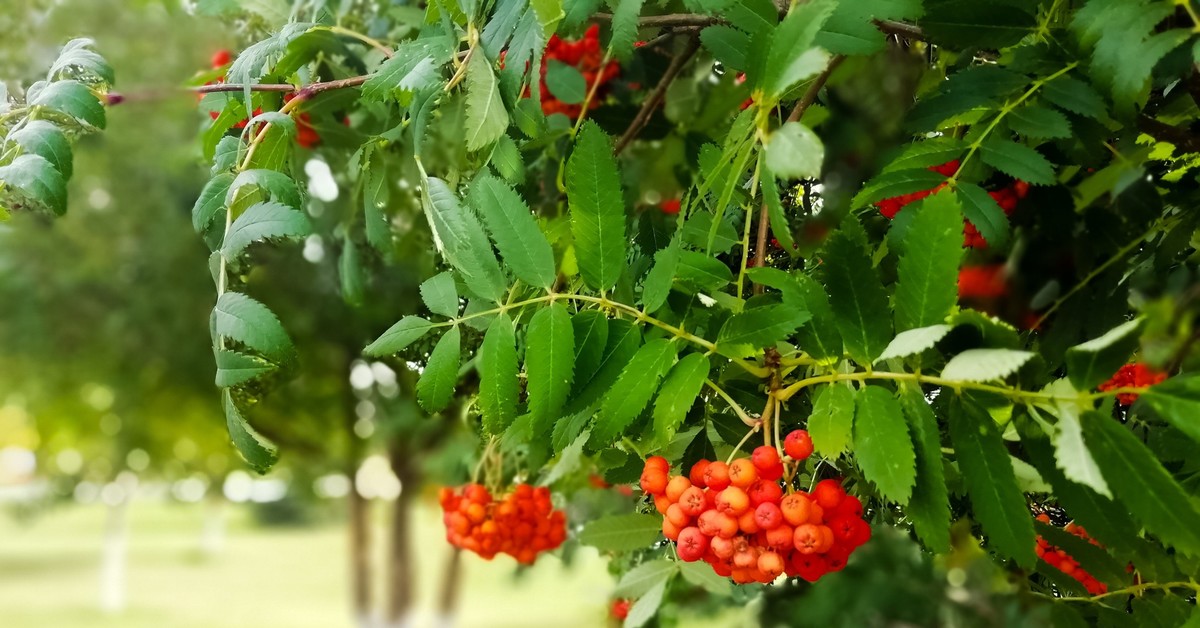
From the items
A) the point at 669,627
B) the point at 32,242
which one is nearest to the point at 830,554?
the point at 669,627

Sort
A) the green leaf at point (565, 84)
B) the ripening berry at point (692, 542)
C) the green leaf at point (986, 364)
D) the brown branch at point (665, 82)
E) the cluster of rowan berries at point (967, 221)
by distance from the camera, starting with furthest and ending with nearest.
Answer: the green leaf at point (565, 84)
the brown branch at point (665, 82)
the cluster of rowan berries at point (967, 221)
the ripening berry at point (692, 542)
the green leaf at point (986, 364)

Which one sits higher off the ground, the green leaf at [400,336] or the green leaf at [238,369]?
the green leaf at [238,369]

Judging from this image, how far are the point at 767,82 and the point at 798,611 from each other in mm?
866

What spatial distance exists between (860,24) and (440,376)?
26 centimetres

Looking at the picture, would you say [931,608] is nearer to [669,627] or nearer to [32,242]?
[669,627]

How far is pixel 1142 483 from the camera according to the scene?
0.30m

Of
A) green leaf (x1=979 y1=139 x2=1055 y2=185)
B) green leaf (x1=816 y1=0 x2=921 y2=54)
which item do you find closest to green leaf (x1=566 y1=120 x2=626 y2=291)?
green leaf (x1=816 y1=0 x2=921 y2=54)

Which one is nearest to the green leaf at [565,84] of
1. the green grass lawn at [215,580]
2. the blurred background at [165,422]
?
the blurred background at [165,422]

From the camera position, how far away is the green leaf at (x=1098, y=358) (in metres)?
0.29

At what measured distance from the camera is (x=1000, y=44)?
0.47m

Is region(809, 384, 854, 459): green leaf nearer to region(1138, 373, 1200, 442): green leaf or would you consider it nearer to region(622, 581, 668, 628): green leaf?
region(1138, 373, 1200, 442): green leaf

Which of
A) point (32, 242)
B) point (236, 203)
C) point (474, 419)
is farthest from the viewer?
point (32, 242)

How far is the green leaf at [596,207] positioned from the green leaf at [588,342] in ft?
0.05

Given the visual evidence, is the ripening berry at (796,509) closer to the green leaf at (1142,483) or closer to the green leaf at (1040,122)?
the green leaf at (1142,483)
